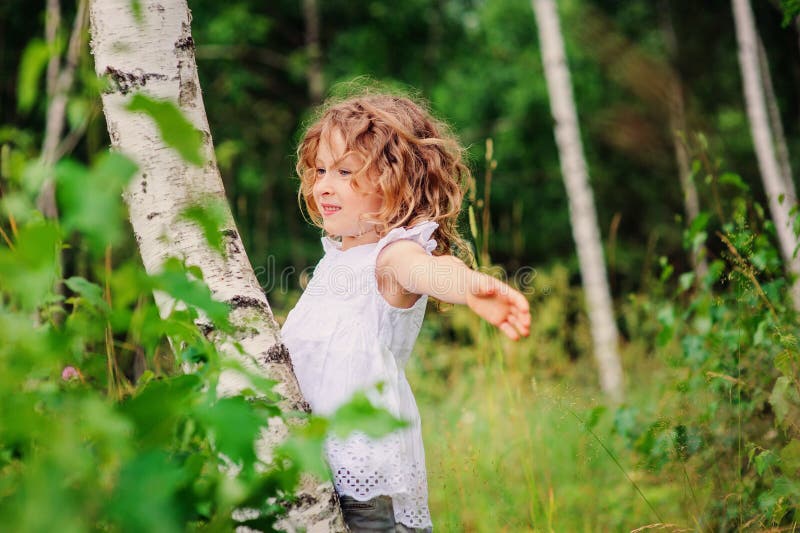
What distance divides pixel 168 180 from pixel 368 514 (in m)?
0.81

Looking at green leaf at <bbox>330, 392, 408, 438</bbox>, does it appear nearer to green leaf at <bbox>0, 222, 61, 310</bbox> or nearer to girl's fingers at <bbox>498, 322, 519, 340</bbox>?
green leaf at <bbox>0, 222, 61, 310</bbox>

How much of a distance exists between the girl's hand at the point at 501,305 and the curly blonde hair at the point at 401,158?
59 centimetres

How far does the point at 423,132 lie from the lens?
195 cm

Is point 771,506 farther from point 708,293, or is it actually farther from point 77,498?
point 77,498

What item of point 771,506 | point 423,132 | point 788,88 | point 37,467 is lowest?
point 771,506

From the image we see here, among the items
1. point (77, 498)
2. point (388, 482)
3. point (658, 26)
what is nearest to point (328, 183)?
point (388, 482)

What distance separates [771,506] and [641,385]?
291 cm

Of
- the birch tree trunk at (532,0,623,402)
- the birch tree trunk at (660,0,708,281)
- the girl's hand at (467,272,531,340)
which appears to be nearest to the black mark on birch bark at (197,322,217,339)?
the girl's hand at (467,272,531,340)

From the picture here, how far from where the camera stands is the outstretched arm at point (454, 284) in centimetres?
113

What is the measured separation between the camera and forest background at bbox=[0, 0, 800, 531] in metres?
1.74

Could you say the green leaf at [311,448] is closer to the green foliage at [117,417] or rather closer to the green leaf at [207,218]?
the green foliage at [117,417]

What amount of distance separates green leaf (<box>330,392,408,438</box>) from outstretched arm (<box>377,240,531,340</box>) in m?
0.44

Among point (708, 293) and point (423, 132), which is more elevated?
point (423, 132)

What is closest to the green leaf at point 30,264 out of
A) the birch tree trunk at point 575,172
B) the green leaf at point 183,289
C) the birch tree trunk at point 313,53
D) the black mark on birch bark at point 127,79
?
the green leaf at point 183,289
